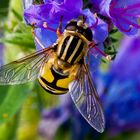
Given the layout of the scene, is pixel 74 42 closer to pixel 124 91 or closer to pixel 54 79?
pixel 54 79

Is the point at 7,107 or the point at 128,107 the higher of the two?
the point at 7,107

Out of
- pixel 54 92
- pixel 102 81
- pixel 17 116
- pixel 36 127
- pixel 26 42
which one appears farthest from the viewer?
pixel 102 81

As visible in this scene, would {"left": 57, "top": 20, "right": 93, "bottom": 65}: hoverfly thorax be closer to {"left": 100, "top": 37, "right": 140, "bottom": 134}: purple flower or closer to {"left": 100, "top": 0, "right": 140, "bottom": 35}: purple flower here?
{"left": 100, "top": 0, "right": 140, "bottom": 35}: purple flower

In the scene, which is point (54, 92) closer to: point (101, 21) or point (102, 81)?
point (101, 21)

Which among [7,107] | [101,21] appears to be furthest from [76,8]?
[7,107]

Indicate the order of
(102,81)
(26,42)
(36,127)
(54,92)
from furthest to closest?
(102,81) → (36,127) → (26,42) → (54,92)

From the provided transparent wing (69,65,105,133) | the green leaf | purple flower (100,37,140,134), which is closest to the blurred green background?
the green leaf

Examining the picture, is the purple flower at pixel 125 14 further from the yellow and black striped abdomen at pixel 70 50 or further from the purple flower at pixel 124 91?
the purple flower at pixel 124 91
